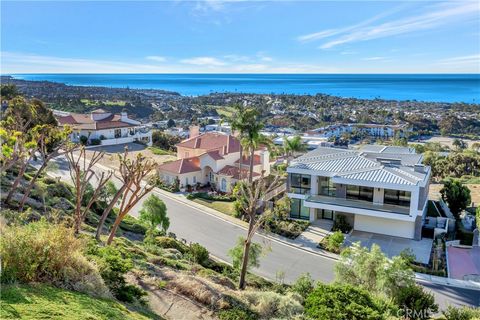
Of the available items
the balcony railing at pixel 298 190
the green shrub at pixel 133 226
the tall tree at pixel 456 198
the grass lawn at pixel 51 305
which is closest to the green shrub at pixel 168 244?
the green shrub at pixel 133 226

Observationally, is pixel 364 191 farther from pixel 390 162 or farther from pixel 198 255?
pixel 198 255

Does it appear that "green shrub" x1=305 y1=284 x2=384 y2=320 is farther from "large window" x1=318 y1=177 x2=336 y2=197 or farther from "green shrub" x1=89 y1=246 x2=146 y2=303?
"large window" x1=318 y1=177 x2=336 y2=197

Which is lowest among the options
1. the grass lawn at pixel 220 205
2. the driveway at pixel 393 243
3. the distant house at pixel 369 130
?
the distant house at pixel 369 130

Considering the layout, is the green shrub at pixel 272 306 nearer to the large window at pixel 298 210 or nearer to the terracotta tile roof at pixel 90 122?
the large window at pixel 298 210

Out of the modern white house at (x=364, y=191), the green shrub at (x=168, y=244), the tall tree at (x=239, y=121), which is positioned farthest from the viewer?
the tall tree at (x=239, y=121)

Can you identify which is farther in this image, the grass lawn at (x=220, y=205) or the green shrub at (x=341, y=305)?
the grass lawn at (x=220, y=205)

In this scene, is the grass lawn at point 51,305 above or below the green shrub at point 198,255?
above

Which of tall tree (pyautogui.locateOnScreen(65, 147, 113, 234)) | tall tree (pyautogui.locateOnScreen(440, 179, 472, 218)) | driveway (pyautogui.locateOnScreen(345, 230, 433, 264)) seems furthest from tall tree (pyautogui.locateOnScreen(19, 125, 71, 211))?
tall tree (pyautogui.locateOnScreen(440, 179, 472, 218))

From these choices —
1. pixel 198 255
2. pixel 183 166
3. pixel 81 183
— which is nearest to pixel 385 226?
pixel 198 255

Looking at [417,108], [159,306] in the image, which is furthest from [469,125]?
[159,306]

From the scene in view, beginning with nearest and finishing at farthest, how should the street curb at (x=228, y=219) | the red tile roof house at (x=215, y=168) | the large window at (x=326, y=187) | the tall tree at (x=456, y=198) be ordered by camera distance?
the street curb at (x=228, y=219) → the large window at (x=326, y=187) → the tall tree at (x=456, y=198) → the red tile roof house at (x=215, y=168)
